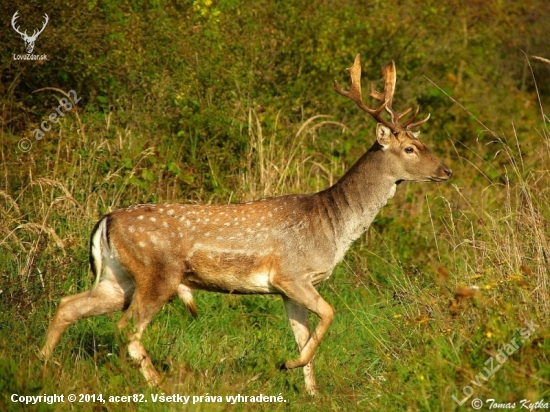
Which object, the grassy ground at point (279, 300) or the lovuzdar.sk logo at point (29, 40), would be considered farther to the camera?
the lovuzdar.sk logo at point (29, 40)

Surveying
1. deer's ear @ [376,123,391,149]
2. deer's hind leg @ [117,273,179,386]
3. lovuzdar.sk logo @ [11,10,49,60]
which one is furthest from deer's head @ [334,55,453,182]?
lovuzdar.sk logo @ [11,10,49,60]

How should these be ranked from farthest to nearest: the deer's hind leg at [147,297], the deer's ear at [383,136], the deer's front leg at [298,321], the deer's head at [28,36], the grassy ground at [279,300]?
1. the deer's head at [28,36]
2. the deer's ear at [383,136]
3. the deer's front leg at [298,321]
4. the deer's hind leg at [147,297]
5. the grassy ground at [279,300]

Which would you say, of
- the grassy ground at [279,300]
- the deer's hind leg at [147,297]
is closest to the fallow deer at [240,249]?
the deer's hind leg at [147,297]

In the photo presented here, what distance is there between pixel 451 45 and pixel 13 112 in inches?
240

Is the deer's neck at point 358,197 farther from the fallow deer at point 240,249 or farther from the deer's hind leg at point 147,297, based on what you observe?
the deer's hind leg at point 147,297

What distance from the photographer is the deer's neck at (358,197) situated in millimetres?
7441

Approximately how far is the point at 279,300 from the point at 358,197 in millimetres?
1607

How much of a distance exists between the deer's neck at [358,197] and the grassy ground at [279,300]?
479 mm

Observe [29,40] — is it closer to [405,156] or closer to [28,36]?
[28,36]

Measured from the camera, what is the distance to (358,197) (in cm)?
755

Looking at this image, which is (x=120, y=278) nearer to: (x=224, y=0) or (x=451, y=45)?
(x=224, y=0)

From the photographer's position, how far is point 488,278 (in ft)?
20.8

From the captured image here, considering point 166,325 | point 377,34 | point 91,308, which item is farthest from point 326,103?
point 91,308

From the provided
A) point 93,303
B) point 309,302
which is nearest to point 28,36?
point 93,303
